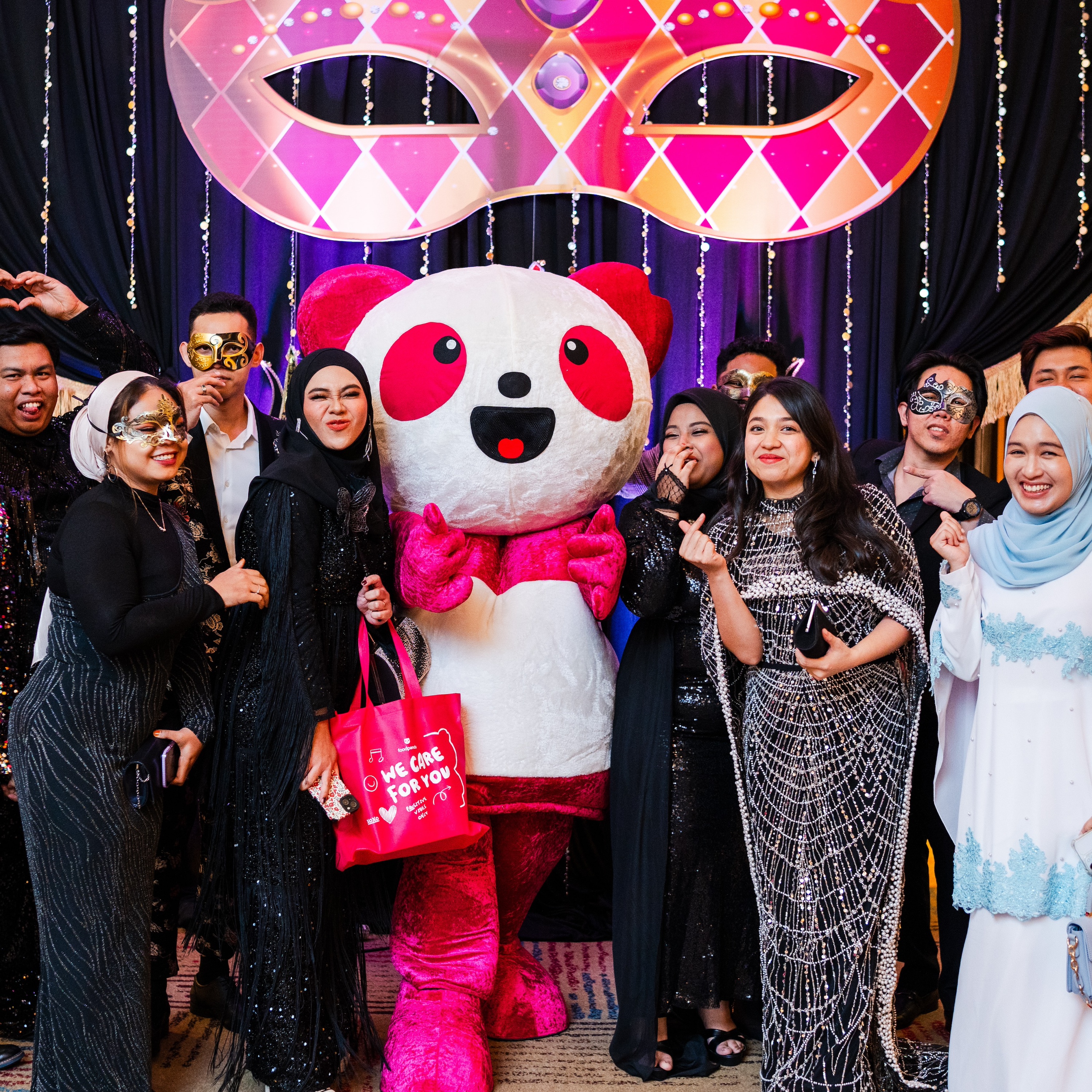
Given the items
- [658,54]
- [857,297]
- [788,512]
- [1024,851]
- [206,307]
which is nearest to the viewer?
[1024,851]

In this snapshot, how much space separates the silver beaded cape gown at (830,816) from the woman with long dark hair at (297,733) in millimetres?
809

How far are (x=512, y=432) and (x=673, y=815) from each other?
0.93m

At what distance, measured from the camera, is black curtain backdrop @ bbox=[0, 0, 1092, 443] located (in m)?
4.39

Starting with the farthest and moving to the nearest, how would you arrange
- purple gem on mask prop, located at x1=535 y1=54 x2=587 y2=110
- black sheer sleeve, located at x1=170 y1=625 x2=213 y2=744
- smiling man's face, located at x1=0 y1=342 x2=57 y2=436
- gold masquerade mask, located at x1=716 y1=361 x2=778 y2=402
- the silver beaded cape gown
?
purple gem on mask prop, located at x1=535 y1=54 x2=587 y2=110, gold masquerade mask, located at x1=716 y1=361 x2=778 y2=402, smiling man's face, located at x1=0 y1=342 x2=57 y2=436, black sheer sleeve, located at x1=170 y1=625 x2=213 y2=744, the silver beaded cape gown

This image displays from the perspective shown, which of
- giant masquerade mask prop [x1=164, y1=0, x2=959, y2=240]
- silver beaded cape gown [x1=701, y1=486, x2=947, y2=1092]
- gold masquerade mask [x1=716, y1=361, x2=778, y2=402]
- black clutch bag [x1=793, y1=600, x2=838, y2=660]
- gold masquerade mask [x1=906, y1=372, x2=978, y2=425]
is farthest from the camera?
giant masquerade mask prop [x1=164, y1=0, x2=959, y2=240]

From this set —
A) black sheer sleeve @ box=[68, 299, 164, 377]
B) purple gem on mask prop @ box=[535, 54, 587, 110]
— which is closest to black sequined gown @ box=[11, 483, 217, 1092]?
black sheer sleeve @ box=[68, 299, 164, 377]

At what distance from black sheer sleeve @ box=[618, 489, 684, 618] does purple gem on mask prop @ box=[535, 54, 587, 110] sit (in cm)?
251

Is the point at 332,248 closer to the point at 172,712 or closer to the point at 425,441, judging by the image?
the point at 425,441

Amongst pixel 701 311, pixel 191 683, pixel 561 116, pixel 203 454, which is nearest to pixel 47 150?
pixel 561 116

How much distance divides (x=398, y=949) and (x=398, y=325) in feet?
4.68

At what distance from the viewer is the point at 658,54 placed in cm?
435

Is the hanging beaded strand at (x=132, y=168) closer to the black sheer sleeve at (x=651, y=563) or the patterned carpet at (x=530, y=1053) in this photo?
the patterned carpet at (x=530, y=1053)

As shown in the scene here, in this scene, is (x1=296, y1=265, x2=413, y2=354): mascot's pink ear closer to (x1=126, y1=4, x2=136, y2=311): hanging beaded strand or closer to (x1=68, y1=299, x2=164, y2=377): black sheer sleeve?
(x1=68, y1=299, x2=164, y2=377): black sheer sleeve

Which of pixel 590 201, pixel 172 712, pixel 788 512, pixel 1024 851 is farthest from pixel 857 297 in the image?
pixel 172 712
